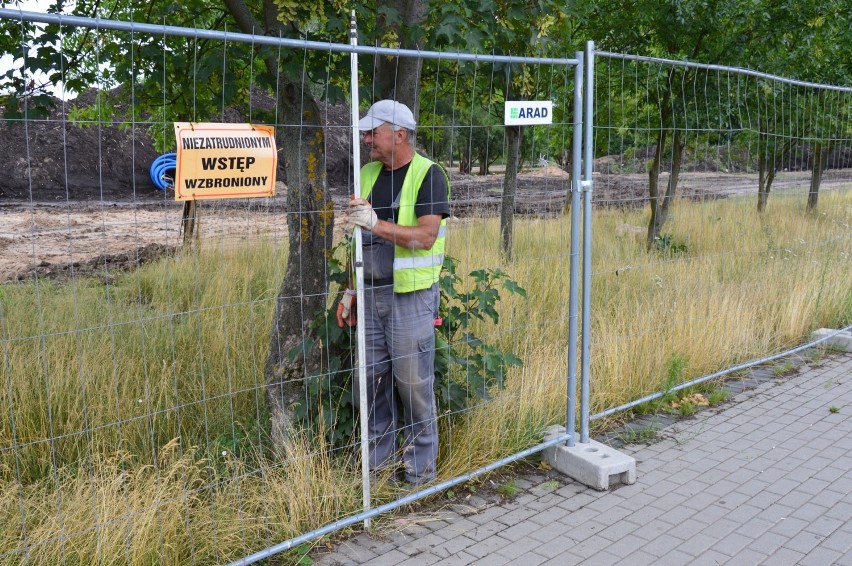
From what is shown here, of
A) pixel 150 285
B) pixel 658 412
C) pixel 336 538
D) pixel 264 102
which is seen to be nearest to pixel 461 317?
pixel 336 538

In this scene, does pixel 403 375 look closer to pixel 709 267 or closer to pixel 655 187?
pixel 709 267

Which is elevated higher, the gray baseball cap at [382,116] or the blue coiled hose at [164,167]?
the gray baseball cap at [382,116]

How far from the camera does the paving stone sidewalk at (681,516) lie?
4.18 m

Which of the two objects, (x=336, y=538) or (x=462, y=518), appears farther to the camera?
(x=462, y=518)

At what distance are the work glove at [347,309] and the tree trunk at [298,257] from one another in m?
0.32

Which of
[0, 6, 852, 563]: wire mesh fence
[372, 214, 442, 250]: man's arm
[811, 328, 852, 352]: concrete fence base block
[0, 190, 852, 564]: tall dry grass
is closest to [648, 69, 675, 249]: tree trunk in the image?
[0, 190, 852, 564]: tall dry grass

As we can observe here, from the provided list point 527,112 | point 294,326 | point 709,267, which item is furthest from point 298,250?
point 709,267

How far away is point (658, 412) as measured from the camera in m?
6.39

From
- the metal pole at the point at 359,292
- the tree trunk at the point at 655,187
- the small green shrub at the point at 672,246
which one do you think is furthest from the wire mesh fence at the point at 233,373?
the tree trunk at the point at 655,187

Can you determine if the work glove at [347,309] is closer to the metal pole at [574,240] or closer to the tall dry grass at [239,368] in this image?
the tall dry grass at [239,368]

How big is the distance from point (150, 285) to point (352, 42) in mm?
Result: 5722

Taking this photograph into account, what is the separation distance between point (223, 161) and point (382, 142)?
102 centimetres

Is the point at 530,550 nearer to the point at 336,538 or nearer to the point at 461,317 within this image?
the point at 336,538

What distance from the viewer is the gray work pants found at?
459cm
